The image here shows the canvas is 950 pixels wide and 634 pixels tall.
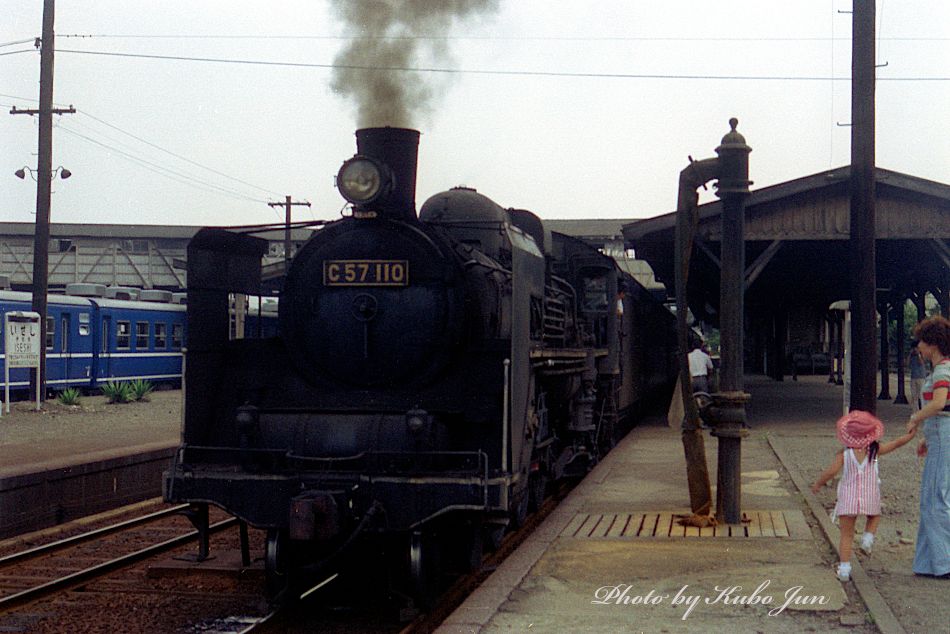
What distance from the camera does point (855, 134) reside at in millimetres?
11273

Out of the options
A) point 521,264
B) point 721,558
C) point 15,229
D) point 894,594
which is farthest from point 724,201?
point 15,229

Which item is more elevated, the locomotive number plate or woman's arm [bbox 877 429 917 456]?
the locomotive number plate

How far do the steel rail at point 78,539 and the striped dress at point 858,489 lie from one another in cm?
531

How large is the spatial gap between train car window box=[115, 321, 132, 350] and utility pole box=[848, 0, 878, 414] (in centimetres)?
2020

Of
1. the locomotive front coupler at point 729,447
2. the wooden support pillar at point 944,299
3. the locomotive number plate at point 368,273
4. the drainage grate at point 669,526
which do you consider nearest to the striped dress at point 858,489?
the drainage grate at point 669,526

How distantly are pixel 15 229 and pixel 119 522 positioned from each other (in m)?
52.1

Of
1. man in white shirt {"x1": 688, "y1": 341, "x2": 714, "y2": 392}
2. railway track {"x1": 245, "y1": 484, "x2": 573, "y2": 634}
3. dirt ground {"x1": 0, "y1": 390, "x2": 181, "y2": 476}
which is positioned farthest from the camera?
man in white shirt {"x1": 688, "y1": 341, "x2": 714, "y2": 392}

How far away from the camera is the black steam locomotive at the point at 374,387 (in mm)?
6766

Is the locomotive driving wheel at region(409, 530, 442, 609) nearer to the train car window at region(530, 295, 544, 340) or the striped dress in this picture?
the train car window at region(530, 295, 544, 340)

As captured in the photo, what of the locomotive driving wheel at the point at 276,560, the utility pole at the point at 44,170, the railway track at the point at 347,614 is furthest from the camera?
the utility pole at the point at 44,170

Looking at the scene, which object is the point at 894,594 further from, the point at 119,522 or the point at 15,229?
the point at 15,229

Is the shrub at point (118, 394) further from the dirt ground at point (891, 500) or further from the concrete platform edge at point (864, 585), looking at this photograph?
the concrete platform edge at point (864, 585)

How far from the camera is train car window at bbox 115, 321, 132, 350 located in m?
26.8

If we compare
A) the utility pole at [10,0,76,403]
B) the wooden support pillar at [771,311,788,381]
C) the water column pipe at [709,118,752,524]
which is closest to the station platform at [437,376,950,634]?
the water column pipe at [709,118,752,524]
